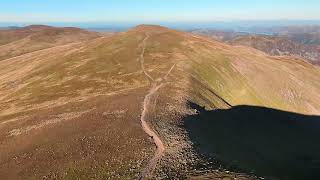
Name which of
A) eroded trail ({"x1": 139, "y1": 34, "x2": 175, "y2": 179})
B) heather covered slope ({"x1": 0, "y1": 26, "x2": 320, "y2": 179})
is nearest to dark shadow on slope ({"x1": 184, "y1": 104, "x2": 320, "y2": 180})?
heather covered slope ({"x1": 0, "y1": 26, "x2": 320, "y2": 179})

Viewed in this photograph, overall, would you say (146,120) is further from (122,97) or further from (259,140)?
(259,140)

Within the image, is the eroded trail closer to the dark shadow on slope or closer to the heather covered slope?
the heather covered slope

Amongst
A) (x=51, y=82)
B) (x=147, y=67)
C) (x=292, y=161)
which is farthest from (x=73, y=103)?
(x=292, y=161)

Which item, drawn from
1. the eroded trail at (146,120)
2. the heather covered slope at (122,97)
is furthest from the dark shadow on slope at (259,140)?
the eroded trail at (146,120)

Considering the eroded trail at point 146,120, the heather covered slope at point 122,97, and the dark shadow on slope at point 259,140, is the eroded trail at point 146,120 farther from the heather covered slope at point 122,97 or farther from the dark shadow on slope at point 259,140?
the dark shadow on slope at point 259,140

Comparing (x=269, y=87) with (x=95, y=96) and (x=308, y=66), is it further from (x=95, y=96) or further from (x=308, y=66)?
(x=95, y=96)

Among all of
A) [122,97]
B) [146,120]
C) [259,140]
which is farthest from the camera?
[122,97]

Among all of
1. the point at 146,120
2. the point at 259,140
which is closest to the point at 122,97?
the point at 146,120
